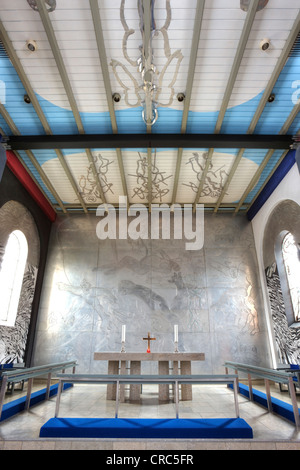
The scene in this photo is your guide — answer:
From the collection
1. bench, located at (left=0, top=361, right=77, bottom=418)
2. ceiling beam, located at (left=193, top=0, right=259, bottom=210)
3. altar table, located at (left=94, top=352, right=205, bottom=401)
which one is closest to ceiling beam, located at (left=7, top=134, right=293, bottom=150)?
ceiling beam, located at (left=193, top=0, right=259, bottom=210)

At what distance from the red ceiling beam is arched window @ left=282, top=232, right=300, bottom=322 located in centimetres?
785

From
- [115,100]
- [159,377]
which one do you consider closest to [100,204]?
[115,100]

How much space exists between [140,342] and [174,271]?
8.62ft

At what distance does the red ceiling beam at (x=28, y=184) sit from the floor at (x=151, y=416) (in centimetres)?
558

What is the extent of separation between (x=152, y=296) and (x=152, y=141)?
5.14 meters

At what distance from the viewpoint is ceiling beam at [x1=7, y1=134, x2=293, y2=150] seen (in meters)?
6.96

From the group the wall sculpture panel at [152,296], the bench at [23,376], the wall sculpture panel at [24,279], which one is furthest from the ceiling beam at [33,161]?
the bench at [23,376]

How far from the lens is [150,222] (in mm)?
10586

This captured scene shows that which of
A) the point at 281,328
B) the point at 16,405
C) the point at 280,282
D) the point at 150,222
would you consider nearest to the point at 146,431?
the point at 16,405

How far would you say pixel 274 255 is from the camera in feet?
28.1

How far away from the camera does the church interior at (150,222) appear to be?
4266 mm

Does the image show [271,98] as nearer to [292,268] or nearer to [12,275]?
[292,268]

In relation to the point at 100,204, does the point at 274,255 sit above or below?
below
